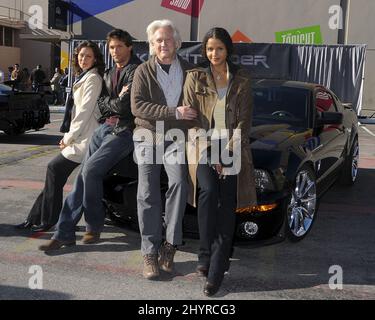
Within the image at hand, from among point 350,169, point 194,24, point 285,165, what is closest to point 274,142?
point 285,165

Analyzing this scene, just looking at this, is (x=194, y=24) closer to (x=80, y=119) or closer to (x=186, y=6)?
(x=186, y=6)

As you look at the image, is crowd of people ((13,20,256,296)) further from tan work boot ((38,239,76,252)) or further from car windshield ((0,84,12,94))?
car windshield ((0,84,12,94))

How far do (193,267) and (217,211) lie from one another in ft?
2.32

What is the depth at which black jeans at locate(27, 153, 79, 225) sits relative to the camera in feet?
14.7

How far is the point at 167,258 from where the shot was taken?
3.86 m

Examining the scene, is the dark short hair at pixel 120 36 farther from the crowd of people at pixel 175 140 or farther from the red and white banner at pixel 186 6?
the red and white banner at pixel 186 6

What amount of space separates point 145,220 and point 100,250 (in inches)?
31.3

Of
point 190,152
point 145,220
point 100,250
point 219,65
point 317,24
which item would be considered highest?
point 317,24

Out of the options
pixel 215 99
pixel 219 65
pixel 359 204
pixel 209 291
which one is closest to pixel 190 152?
pixel 215 99

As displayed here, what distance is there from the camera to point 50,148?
1007 centimetres

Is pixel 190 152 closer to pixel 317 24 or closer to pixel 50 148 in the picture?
pixel 50 148

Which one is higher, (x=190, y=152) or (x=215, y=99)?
(x=215, y=99)

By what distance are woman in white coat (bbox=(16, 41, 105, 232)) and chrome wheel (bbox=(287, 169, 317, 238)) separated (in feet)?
6.04

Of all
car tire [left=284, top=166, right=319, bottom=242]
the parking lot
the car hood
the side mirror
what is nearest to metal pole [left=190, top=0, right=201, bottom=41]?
the parking lot
